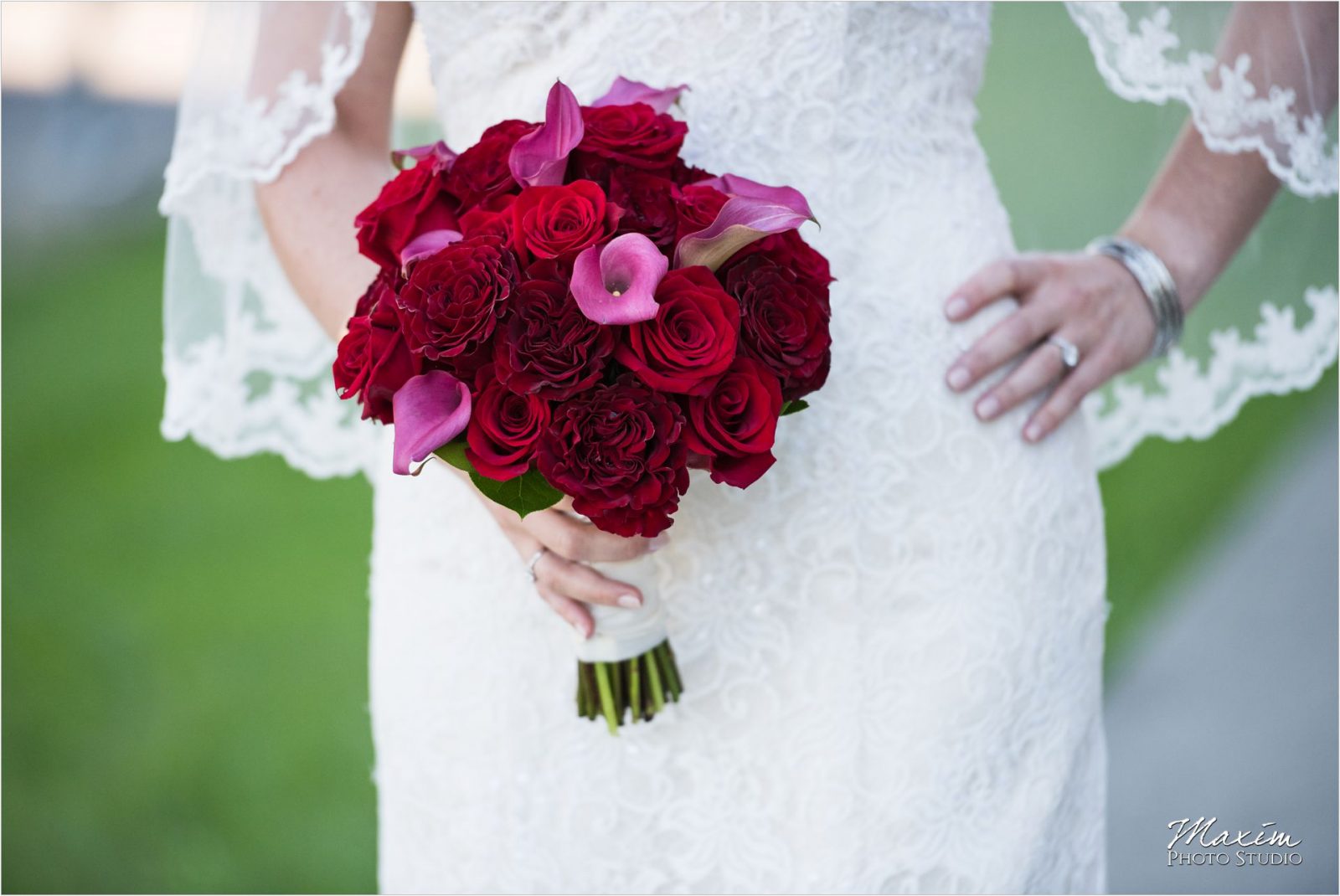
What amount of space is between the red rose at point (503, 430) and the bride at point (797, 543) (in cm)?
29

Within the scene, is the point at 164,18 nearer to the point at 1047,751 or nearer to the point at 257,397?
the point at 257,397

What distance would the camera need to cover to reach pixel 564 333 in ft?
3.23

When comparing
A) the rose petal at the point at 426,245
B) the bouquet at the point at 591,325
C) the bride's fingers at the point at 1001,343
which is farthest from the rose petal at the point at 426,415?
the bride's fingers at the point at 1001,343

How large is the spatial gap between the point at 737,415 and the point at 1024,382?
58 cm

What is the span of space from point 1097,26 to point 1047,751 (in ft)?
3.34

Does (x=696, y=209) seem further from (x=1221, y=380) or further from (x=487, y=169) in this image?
(x=1221, y=380)

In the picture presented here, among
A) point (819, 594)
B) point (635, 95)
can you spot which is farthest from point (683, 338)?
point (819, 594)

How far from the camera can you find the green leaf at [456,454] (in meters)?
1.03

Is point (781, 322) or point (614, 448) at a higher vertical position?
point (781, 322)

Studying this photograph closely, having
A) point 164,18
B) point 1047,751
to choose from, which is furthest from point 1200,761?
point 164,18

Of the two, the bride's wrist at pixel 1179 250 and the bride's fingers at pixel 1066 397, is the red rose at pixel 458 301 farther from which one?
the bride's wrist at pixel 1179 250

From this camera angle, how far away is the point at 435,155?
1.19 m

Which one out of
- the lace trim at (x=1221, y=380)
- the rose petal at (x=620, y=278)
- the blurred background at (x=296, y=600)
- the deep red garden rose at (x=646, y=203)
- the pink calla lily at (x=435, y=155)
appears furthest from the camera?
the blurred background at (x=296, y=600)

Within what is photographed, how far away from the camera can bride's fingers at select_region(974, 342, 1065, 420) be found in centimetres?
141
